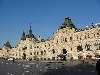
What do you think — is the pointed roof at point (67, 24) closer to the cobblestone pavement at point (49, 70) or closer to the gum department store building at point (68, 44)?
the gum department store building at point (68, 44)

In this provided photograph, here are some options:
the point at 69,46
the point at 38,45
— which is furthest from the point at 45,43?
the point at 69,46

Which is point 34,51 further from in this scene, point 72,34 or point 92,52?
point 92,52

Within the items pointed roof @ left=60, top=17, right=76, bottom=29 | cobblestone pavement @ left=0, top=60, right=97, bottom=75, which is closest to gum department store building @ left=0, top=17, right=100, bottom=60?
pointed roof @ left=60, top=17, right=76, bottom=29

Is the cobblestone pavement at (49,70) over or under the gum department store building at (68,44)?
under

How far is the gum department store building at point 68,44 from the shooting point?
295 feet

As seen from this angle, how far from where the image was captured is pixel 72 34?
100 metres

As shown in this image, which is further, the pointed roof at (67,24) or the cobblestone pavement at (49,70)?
the pointed roof at (67,24)

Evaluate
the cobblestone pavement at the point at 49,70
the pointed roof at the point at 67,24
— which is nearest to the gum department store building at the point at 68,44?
the pointed roof at the point at 67,24

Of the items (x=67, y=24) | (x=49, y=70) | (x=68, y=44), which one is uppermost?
(x=67, y=24)

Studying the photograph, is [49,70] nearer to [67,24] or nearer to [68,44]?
[68,44]

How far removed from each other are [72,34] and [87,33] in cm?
934

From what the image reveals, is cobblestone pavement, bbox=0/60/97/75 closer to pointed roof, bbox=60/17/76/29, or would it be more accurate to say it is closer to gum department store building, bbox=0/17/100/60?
gum department store building, bbox=0/17/100/60

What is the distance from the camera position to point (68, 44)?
333 feet

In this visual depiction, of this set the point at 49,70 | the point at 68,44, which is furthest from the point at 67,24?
the point at 49,70
